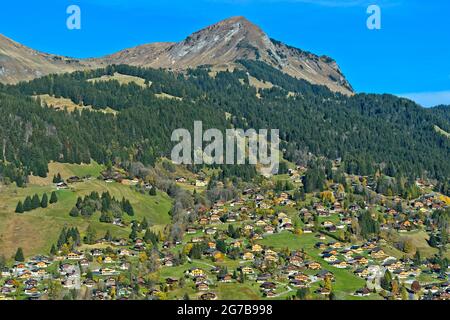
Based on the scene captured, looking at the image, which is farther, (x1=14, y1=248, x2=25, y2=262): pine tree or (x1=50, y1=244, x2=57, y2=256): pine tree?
(x1=50, y1=244, x2=57, y2=256): pine tree

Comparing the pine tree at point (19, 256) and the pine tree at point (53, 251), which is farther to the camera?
the pine tree at point (53, 251)

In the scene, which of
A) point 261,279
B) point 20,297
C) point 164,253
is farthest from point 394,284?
point 20,297

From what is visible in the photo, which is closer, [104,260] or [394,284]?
[394,284]

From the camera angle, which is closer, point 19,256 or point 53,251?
point 19,256

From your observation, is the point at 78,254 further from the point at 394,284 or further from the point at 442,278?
the point at 442,278

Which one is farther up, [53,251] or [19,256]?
[53,251]
